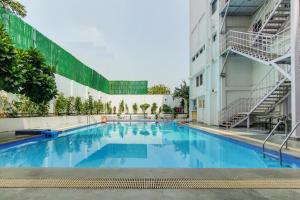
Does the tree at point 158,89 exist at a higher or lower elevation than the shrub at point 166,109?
higher

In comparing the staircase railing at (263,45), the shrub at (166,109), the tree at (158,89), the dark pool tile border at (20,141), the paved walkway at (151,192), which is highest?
the tree at (158,89)

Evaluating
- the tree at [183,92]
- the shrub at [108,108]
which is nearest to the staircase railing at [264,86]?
the tree at [183,92]

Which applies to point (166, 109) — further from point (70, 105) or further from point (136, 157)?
point (136, 157)

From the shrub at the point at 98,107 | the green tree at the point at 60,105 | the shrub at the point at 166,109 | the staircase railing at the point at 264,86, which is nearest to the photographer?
the staircase railing at the point at 264,86

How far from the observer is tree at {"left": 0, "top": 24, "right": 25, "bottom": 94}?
804 cm

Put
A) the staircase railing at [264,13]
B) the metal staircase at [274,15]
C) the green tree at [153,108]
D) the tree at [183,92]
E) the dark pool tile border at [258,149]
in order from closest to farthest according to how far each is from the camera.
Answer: the dark pool tile border at [258,149]
the metal staircase at [274,15]
the staircase railing at [264,13]
the tree at [183,92]
the green tree at [153,108]

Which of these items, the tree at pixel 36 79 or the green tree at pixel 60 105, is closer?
the tree at pixel 36 79

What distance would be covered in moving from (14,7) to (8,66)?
4.83 metres

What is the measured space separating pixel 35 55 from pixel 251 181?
9.58 metres

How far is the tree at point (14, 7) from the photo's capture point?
37.5 feet

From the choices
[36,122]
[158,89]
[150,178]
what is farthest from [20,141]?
[158,89]

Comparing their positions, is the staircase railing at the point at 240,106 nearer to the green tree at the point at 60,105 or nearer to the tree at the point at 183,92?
the green tree at the point at 60,105

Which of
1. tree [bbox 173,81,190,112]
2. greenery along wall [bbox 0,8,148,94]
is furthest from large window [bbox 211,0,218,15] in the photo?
tree [bbox 173,81,190,112]

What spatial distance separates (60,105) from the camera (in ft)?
54.2
